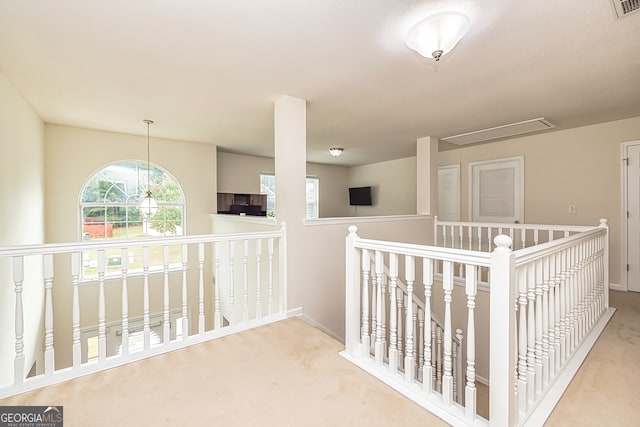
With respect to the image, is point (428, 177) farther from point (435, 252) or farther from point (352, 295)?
point (435, 252)

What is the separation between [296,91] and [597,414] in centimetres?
319

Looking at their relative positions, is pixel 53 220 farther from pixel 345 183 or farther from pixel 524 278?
pixel 345 183

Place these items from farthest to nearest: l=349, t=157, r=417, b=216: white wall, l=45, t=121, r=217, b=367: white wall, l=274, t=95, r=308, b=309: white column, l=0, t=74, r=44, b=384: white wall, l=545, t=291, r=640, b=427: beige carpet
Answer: l=349, t=157, r=417, b=216: white wall, l=45, t=121, r=217, b=367: white wall, l=274, t=95, r=308, b=309: white column, l=0, t=74, r=44, b=384: white wall, l=545, t=291, r=640, b=427: beige carpet

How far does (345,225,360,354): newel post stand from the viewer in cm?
205

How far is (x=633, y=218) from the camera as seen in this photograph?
12.2 ft

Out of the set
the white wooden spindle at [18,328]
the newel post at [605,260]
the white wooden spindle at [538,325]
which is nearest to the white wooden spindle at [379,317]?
the white wooden spindle at [538,325]

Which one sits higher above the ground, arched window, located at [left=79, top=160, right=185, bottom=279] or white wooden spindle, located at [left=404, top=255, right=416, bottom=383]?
arched window, located at [left=79, top=160, right=185, bottom=279]

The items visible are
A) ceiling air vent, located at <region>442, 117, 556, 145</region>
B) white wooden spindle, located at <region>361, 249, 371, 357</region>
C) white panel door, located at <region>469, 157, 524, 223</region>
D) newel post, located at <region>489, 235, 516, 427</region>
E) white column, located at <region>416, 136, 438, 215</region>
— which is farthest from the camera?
white panel door, located at <region>469, 157, 524, 223</region>

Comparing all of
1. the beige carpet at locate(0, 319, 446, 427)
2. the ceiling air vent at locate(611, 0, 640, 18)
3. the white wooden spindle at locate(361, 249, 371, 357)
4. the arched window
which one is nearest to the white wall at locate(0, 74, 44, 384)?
the arched window

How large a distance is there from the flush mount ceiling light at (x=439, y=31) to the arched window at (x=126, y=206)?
181 inches

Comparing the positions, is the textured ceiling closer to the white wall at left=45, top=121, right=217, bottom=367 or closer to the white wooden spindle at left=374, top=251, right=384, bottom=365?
the white wall at left=45, top=121, right=217, bottom=367

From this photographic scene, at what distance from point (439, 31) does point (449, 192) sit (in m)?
4.44

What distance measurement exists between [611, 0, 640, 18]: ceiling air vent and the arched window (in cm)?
550

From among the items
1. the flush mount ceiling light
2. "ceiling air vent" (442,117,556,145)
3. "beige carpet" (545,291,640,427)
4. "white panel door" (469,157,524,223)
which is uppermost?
"ceiling air vent" (442,117,556,145)
